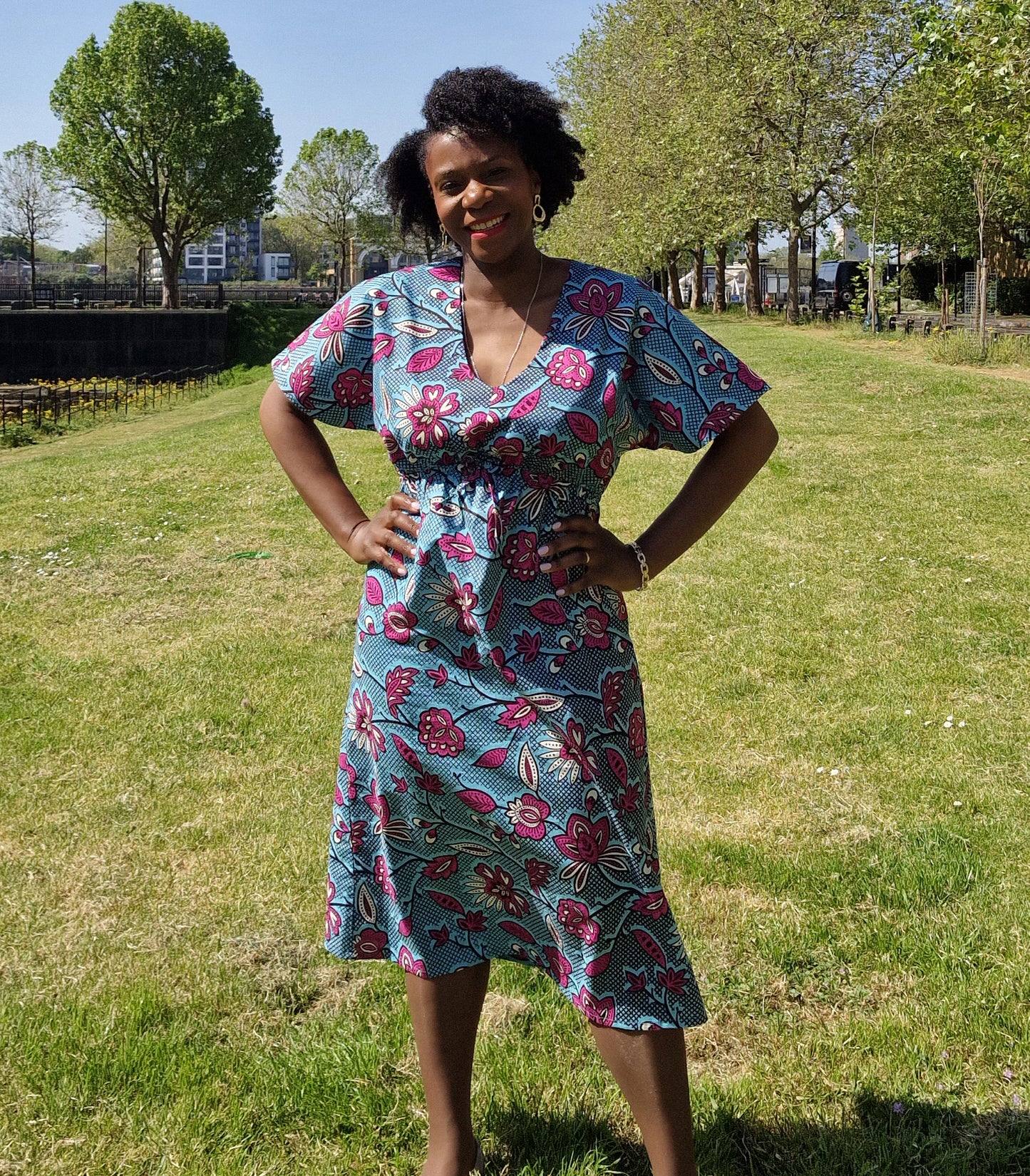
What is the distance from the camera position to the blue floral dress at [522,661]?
2.20 metres

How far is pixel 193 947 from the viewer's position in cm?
368

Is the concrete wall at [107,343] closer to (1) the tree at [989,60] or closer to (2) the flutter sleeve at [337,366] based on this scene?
(1) the tree at [989,60]

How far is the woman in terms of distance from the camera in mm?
2205

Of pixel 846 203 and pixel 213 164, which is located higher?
pixel 213 164

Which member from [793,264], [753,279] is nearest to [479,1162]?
[793,264]

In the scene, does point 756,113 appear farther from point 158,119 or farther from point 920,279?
point 158,119

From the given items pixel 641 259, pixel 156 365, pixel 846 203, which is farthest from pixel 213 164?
pixel 846 203

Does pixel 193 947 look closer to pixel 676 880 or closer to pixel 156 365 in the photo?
pixel 676 880

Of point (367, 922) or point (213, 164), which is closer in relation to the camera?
point (367, 922)

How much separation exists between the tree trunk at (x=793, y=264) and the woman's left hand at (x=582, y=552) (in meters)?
28.8

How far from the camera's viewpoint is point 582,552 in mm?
2223

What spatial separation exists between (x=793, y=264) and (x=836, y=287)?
2365 cm

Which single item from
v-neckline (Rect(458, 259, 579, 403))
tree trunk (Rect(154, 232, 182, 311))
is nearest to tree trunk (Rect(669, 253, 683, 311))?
tree trunk (Rect(154, 232, 182, 311))

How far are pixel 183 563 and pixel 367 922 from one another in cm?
720
